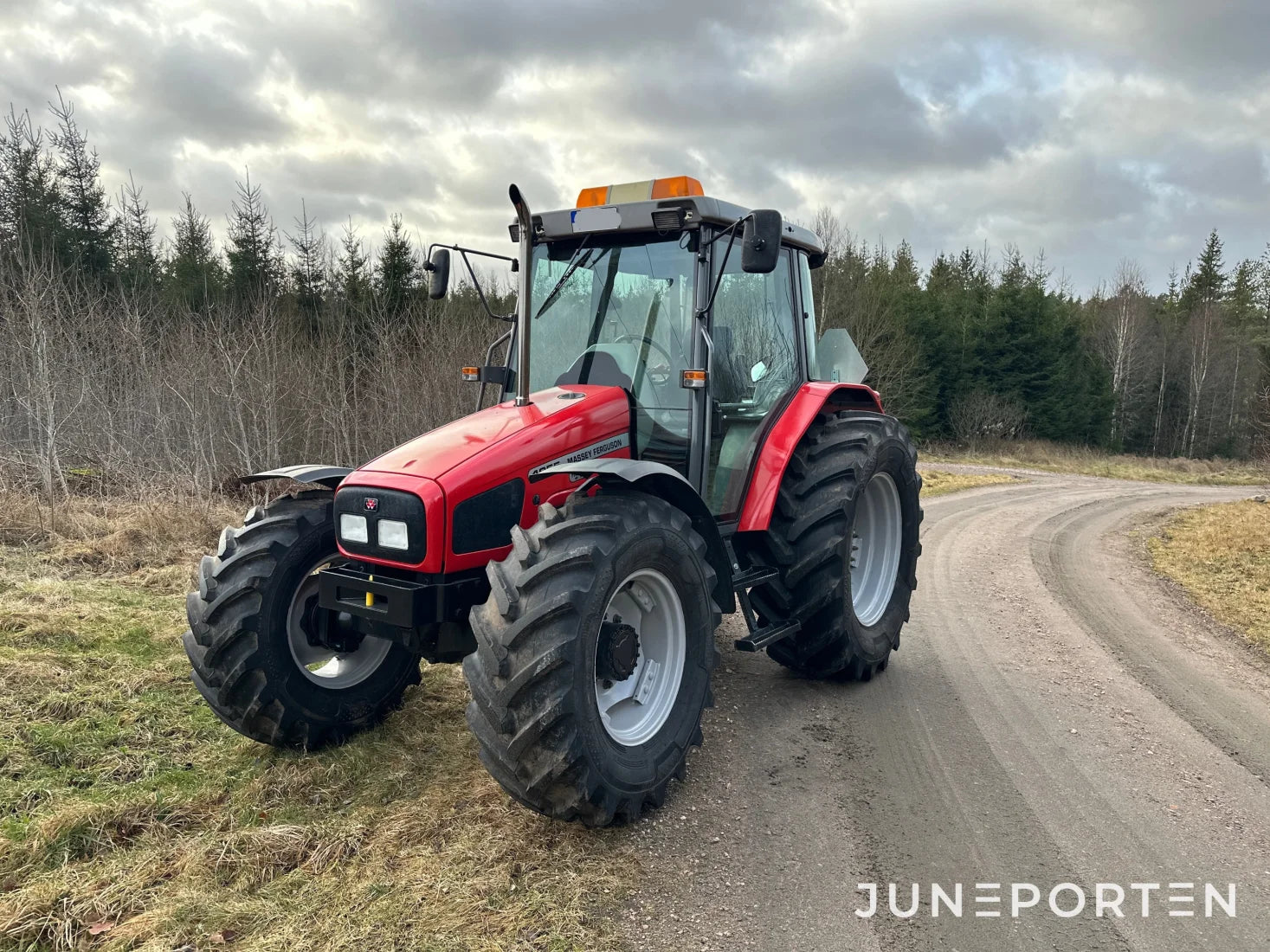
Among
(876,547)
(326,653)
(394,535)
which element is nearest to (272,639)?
(326,653)

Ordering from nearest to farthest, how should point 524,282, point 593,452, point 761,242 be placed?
point 524,282 < point 761,242 < point 593,452

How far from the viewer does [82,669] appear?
4441mm

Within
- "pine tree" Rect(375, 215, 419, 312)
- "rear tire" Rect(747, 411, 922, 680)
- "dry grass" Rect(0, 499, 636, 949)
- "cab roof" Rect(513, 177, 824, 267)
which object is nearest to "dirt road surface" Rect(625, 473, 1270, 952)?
"rear tire" Rect(747, 411, 922, 680)

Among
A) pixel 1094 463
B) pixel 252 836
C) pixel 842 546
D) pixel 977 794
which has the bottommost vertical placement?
pixel 1094 463

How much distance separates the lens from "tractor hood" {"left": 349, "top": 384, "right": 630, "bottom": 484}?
10.8ft

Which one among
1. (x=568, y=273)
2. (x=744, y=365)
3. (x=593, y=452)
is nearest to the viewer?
(x=593, y=452)

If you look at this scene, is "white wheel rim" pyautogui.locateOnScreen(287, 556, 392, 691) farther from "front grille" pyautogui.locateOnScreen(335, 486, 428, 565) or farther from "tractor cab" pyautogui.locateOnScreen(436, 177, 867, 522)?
"tractor cab" pyautogui.locateOnScreen(436, 177, 867, 522)

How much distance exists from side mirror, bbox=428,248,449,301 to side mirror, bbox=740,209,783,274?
1.51m

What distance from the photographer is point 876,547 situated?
5297mm

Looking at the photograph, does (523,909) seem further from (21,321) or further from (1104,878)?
(21,321)

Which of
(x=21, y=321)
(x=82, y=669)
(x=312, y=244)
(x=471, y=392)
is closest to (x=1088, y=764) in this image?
(x=82, y=669)

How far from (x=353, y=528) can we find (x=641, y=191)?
2.14m

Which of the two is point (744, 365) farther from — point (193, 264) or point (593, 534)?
point (193, 264)

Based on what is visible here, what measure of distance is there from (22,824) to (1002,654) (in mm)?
5294
